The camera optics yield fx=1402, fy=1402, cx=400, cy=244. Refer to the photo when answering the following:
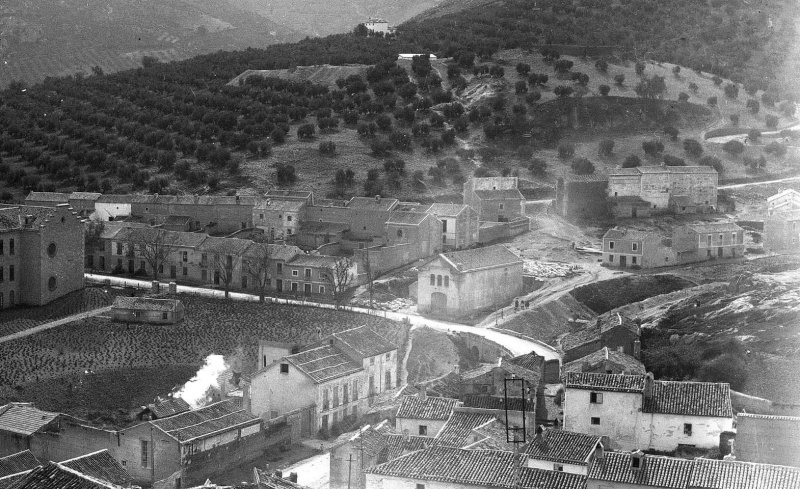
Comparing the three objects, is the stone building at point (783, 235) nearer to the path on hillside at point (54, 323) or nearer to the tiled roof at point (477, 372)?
the tiled roof at point (477, 372)

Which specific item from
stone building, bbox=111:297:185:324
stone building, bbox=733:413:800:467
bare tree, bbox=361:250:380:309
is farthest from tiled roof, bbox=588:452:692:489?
bare tree, bbox=361:250:380:309

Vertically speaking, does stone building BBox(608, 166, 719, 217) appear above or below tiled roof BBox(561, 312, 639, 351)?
above

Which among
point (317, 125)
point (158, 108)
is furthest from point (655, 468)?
point (158, 108)

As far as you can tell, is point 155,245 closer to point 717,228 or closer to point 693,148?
point 717,228

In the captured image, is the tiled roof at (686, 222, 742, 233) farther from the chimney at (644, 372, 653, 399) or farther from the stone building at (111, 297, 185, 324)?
the chimney at (644, 372, 653, 399)

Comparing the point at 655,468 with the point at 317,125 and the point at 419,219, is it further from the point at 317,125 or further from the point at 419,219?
the point at 317,125
